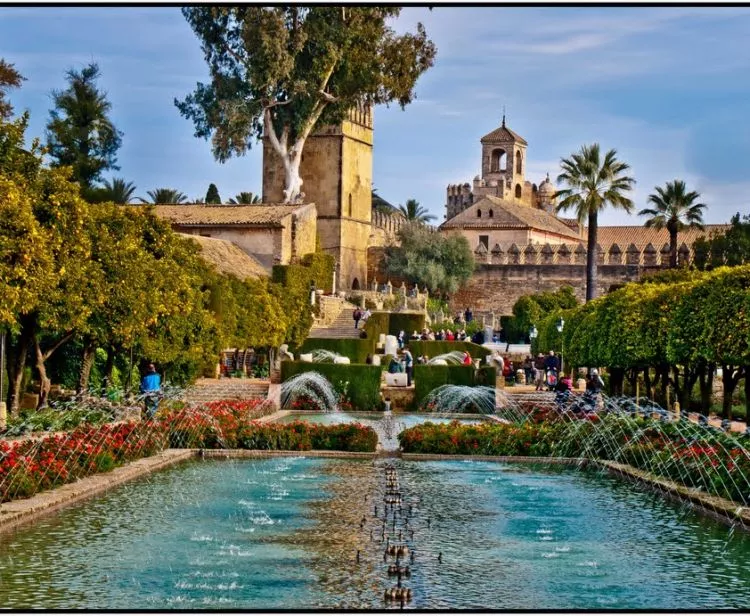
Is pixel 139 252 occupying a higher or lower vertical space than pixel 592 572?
higher

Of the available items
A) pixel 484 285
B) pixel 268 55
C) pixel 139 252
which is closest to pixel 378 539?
pixel 139 252

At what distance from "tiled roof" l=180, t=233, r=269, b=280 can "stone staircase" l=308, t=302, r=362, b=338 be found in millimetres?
2769

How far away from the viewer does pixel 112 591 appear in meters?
9.41

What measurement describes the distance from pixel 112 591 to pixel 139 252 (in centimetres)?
1575

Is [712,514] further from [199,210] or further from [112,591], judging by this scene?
[199,210]

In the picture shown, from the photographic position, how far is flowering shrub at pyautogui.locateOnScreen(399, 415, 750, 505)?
54.5ft

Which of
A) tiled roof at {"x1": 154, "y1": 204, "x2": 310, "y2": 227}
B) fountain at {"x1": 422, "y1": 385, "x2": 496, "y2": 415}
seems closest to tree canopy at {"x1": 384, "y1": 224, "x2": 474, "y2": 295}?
tiled roof at {"x1": 154, "y1": 204, "x2": 310, "y2": 227}

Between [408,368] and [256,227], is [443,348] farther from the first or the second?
[256,227]

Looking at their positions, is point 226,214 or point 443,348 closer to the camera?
point 443,348

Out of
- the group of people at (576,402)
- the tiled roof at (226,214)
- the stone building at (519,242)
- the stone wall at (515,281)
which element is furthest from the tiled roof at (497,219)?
the group of people at (576,402)

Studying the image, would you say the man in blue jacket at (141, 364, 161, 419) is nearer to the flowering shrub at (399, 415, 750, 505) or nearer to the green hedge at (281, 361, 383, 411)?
the flowering shrub at (399, 415, 750, 505)

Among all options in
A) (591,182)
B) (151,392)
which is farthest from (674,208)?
(151,392)

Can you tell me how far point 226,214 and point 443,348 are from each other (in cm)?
1451

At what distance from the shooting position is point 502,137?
10050cm
